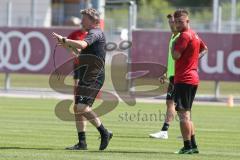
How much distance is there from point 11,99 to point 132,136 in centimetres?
1061

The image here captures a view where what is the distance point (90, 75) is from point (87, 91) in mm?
282

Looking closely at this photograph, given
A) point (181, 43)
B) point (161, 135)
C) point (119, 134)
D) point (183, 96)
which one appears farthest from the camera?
point (119, 134)

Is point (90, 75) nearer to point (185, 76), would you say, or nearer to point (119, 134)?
point (185, 76)

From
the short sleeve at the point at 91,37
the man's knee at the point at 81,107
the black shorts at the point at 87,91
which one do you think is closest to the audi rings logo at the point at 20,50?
the black shorts at the point at 87,91

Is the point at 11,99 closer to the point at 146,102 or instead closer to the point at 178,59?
the point at 146,102

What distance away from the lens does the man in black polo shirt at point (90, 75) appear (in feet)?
43.9

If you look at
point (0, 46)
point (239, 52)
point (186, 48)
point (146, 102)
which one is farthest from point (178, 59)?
point (0, 46)

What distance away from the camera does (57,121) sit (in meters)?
19.1

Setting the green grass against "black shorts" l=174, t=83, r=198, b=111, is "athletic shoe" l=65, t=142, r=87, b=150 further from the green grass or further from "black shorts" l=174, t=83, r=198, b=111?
"black shorts" l=174, t=83, r=198, b=111

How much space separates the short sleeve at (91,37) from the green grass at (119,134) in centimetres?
175

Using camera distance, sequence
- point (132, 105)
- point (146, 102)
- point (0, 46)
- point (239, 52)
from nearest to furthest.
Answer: point (132, 105) < point (146, 102) < point (239, 52) < point (0, 46)

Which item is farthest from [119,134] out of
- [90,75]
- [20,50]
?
[20,50]

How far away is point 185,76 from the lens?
1320cm

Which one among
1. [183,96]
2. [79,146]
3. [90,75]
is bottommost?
[79,146]
